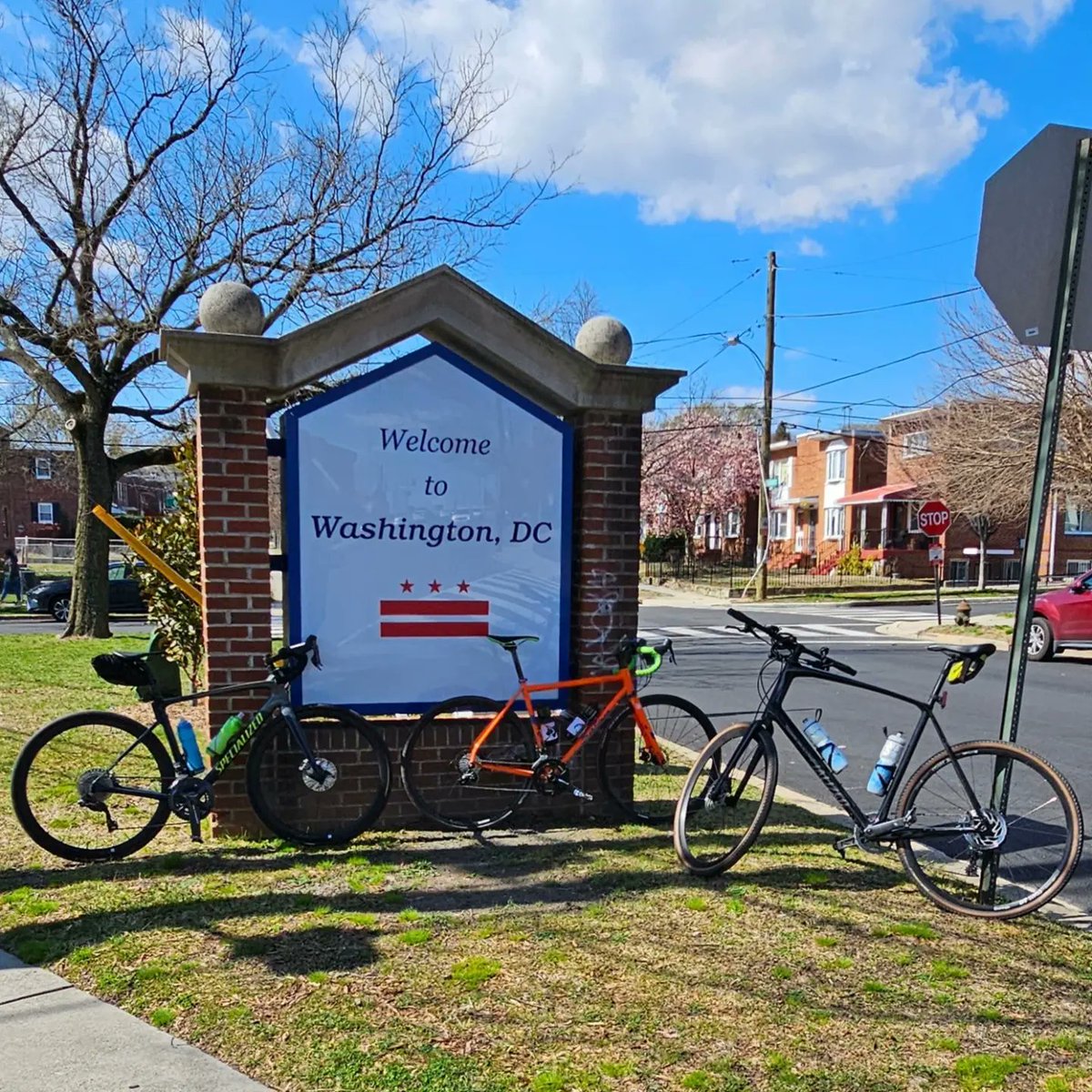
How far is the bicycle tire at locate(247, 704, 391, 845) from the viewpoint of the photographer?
14.8 ft

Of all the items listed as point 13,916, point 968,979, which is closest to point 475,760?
point 13,916

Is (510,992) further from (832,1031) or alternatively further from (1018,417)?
(1018,417)

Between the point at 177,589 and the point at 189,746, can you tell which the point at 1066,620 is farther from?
the point at 189,746

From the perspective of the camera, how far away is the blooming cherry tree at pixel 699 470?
4203 cm

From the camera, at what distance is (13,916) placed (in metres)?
3.64

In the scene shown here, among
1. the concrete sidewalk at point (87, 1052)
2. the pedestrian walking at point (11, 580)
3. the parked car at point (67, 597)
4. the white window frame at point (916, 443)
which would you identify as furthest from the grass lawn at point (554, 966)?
the pedestrian walking at point (11, 580)

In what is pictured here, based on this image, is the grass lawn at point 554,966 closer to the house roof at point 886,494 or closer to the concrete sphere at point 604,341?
the concrete sphere at point 604,341

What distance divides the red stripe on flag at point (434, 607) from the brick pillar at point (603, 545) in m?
0.61

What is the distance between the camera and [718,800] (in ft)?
14.4

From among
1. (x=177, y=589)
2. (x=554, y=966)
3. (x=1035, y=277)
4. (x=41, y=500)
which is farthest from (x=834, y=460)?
(x=41, y=500)

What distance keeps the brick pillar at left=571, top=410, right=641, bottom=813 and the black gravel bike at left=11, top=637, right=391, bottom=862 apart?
4.28ft

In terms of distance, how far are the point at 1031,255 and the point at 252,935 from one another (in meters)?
4.25

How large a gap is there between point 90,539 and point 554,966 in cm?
1371

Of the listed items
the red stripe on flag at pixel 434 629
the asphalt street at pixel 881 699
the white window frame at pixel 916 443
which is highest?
the white window frame at pixel 916 443
